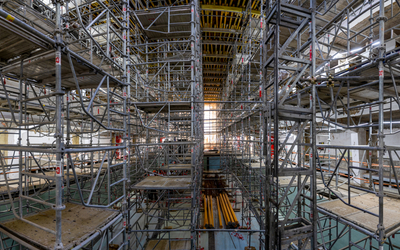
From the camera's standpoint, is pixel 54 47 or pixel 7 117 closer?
pixel 54 47

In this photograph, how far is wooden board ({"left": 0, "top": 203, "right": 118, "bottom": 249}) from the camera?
94.0 inches

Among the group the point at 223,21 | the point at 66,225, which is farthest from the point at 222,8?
the point at 66,225

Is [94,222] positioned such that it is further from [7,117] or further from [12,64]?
[7,117]

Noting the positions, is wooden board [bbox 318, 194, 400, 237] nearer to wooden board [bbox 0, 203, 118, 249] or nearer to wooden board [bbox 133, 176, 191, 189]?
wooden board [bbox 133, 176, 191, 189]

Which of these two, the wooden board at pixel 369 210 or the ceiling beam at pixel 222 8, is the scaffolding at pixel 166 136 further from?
the wooden board at pixel 369 210

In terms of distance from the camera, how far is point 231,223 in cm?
753

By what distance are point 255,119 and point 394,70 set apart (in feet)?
18.7

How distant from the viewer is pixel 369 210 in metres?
3.85

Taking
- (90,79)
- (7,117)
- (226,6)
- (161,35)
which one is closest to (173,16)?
(161,35)

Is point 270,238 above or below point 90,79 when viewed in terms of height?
below

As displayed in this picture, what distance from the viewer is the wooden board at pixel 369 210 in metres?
3.26

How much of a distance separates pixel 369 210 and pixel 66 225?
251 inches

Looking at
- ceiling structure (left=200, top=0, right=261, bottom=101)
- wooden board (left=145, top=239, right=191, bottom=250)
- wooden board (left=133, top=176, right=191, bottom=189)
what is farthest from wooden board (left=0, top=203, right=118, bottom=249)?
ceiling structure (left=200, top=0, right=261, bottom=101)

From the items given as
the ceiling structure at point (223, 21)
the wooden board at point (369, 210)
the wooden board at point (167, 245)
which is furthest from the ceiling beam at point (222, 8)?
the wooden board at point (167, 245)
